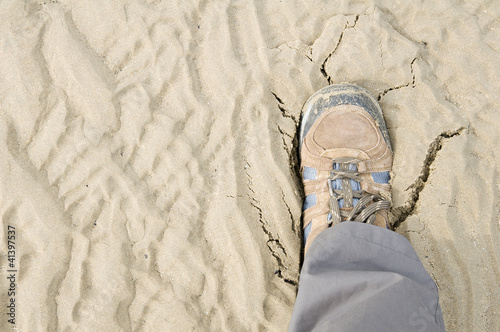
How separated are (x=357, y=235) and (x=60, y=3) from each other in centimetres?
239

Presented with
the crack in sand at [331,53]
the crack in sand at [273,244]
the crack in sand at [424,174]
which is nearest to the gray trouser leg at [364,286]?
the crack in sand at [273,244]

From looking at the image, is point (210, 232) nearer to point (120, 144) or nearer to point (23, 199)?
point (120, 144)

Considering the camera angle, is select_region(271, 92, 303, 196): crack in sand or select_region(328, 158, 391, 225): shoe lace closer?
select_region(328, 158, 391, 225): shoe lace

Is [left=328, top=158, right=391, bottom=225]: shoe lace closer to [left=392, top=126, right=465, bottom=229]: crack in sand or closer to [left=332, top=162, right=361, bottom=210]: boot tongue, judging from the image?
[left=332, top=162, right=361, bottom=210]: boot tongue

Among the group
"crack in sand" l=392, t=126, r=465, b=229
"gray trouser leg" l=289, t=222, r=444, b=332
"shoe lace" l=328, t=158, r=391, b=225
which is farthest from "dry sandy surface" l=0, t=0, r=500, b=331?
"gray trouser leg" l=289, t=222, r=444, b=332

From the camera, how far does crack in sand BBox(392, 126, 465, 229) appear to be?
7.23 ft

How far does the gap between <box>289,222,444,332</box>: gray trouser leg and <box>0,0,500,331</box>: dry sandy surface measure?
55cm

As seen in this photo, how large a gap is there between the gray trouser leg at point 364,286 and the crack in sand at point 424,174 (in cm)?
58

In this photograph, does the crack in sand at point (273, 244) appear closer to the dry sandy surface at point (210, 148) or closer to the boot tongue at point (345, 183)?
the dry sandy surface at point (210, 148)

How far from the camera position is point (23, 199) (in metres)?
2.11

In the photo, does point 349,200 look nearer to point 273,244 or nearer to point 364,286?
point 273,244

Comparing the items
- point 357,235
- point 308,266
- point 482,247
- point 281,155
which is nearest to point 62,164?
point 281,155

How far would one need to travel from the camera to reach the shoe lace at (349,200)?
2055 mm

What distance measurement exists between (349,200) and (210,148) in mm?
932
